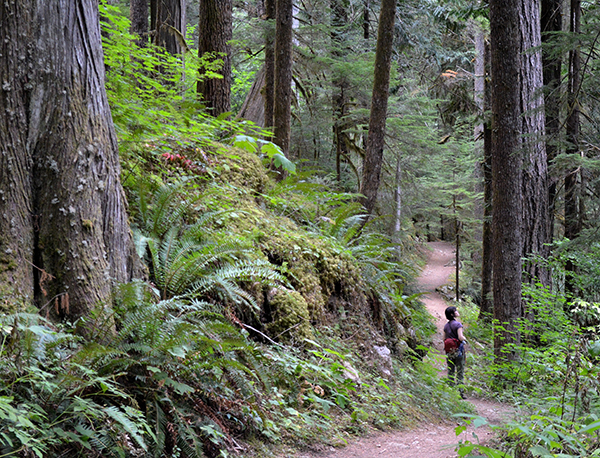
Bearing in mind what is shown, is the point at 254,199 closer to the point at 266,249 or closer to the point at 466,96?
the point at 266,249

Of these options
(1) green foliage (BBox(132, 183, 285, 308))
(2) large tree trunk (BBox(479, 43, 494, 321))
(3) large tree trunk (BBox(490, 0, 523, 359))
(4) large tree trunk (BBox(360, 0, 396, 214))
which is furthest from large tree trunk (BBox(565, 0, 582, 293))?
(1) green foliage (BBox(132, 183, 285, 308))

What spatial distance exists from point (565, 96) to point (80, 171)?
276 inches

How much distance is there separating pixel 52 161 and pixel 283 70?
22.7ft

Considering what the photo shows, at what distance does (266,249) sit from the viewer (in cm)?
561

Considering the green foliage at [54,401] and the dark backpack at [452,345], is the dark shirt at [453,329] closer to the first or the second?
the dark backpack at [452,345]

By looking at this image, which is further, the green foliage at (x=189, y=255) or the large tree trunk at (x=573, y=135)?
the large tree trunk at (x=573, y=135)

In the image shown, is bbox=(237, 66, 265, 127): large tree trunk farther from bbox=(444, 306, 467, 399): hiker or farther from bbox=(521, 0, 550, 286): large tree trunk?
bbox=(444, 306, 467, 399): hiker

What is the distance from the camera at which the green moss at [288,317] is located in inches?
189

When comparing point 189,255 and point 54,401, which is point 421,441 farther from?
point 54,401

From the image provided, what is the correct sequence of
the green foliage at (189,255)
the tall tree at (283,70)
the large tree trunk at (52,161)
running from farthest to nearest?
the tall tree at (283,70) → the green foliage at (189,255) → the large tree trunk at (52,161)

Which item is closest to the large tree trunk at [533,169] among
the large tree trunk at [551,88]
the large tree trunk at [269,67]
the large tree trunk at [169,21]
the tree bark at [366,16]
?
the large tree trunk at [551,88]

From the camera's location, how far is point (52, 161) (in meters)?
3.01

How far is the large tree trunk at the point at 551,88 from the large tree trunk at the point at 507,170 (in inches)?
19.2

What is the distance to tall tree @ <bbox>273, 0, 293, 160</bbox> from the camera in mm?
9031
